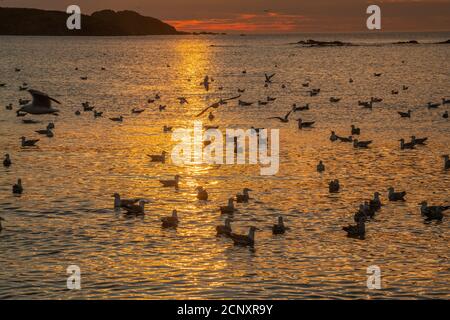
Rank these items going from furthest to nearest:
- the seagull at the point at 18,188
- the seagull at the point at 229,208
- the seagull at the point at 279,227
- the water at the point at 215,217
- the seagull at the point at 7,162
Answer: the seagull at the point at 7,162 → the seagull at the point at 18,188 → the seagull at the point at 229,208 → the seagull at the point at 279,227 → the water at the point at 215,217

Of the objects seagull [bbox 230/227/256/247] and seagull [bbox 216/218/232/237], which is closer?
seagull [bbox 230/227/256/247]

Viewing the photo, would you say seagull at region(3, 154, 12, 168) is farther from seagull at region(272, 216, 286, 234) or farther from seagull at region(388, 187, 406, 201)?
seagull at region(388, 187, 406, 201)

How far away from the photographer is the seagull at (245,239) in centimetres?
2466

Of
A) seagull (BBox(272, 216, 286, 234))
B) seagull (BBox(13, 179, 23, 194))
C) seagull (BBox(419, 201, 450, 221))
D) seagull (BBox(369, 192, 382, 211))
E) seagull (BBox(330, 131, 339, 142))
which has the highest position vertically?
seagull (BBox(330, 131, 339, 142))

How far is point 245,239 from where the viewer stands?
24641 mm

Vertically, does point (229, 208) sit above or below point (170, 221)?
above

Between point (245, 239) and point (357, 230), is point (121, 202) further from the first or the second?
point (357, 230)

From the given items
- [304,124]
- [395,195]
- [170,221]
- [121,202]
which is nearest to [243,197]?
[121,202]

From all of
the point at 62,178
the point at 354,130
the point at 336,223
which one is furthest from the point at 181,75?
the point at 336,223

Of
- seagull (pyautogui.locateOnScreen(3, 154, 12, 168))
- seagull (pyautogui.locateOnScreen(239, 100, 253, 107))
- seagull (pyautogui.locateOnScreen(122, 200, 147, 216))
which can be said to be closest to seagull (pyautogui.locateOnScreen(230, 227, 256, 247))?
seagull (pyautogui.locateOnScreen(122, 200, 147, 216))

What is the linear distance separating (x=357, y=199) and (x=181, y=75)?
89.7 m

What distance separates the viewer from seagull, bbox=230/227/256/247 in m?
24.7

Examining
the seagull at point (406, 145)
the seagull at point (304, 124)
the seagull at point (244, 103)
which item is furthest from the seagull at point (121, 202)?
the seagull at point (244, 103)

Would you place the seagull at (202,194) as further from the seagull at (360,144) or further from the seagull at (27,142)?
the seagull at (27,142)
